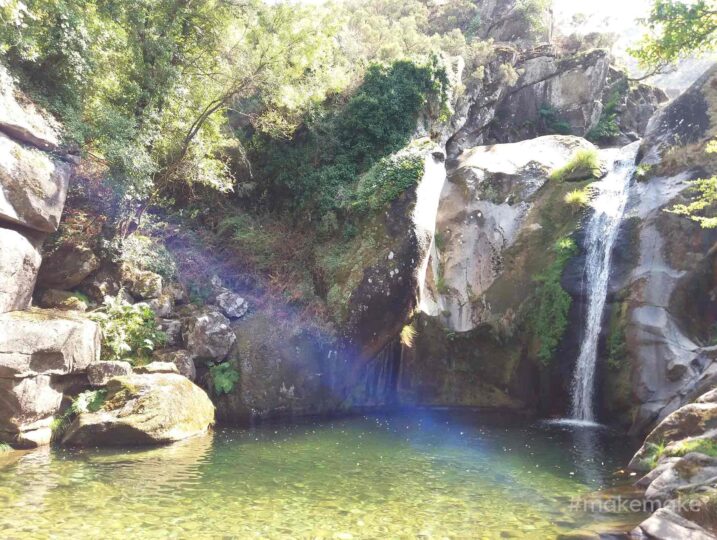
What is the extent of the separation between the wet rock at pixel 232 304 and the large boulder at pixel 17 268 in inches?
185

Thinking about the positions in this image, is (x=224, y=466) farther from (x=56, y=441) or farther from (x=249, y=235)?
(x=249, y=235)

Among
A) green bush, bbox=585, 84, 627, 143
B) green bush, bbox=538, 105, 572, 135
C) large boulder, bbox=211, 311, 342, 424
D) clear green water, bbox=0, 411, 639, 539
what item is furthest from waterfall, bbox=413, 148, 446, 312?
green bush, bbox=585, 84, 627, 143

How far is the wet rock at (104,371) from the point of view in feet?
33.3

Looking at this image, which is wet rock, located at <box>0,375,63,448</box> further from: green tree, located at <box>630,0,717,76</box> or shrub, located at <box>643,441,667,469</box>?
green tree, located at <box>630,0,717,76</box>

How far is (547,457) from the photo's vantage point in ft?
31.0

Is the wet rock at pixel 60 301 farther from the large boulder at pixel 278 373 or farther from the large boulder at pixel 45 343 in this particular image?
the large boulder at pixel 278 373

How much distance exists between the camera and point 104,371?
33.6ft

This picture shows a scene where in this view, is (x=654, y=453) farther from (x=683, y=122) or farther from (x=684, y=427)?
(x=683, y=122)

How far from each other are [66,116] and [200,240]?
5643 millimetres

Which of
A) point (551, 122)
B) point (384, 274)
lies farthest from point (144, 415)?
point (551, 122)

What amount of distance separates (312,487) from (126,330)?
22.1ft

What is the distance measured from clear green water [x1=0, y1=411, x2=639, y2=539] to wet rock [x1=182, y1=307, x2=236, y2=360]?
2.35 metres

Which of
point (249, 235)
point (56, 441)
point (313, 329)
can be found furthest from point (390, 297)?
point (56, 441)

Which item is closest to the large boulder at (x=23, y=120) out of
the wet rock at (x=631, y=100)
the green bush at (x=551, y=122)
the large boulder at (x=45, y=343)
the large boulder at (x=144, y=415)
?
the large boulder at (x=45, y=343)
